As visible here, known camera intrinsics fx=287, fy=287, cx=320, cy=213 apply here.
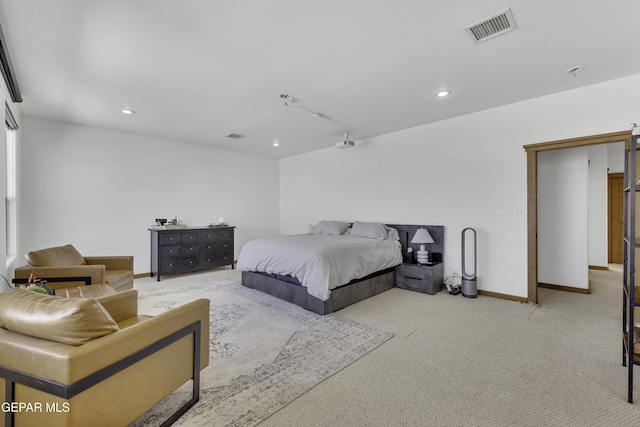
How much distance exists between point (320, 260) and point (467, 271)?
241cm

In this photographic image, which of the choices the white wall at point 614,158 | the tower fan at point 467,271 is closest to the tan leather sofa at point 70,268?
the tower fan at point 467,271

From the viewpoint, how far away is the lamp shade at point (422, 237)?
4.45 meters

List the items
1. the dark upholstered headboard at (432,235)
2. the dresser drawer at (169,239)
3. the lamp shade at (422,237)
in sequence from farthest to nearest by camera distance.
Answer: the dresser drawer at (169,239)
the dark upholstered headboard at (432,235)
the lamp shade at (422,237)

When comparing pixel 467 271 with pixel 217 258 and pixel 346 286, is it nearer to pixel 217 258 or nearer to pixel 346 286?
pixel 346 286

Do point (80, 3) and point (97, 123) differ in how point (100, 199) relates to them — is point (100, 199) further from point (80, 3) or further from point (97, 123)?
point (80, 3)

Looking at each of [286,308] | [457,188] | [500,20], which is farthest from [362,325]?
[500,20]

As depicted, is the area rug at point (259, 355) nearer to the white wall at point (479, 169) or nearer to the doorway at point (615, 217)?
the white wall at point (479, 169)

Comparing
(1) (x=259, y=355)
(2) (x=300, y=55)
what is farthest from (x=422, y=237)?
(2) (x=300, y=55)

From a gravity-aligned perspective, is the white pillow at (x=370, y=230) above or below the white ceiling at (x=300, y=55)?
below

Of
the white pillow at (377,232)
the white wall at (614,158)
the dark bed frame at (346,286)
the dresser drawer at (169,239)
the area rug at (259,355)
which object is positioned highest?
the white wall at (614,158)

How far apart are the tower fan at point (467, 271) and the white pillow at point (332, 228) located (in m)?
2.12

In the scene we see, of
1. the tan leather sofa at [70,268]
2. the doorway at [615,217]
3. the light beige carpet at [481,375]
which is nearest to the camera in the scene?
the light beige carpet at [481,375]

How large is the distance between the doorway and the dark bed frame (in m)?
4.89

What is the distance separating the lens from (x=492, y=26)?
2242 mm
